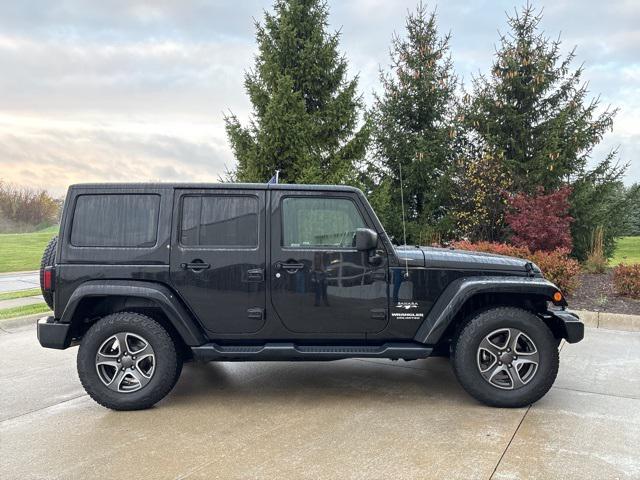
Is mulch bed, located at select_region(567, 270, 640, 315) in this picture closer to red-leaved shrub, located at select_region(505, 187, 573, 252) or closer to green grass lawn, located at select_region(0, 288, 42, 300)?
red-leaved shrub, located at select_region(505, 187, 573, 252)

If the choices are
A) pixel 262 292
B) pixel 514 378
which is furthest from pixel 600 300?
pixel 262 292

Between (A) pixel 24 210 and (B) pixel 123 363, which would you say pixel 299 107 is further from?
(A) pixel 24 210

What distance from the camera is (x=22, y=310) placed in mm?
7789

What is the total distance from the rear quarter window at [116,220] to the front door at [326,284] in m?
1.04

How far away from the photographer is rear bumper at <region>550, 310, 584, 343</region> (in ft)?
13.1

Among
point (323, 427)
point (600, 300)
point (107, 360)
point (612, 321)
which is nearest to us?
point (323, 427)

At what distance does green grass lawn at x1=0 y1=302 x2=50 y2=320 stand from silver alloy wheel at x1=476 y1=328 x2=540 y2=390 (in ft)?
22.3

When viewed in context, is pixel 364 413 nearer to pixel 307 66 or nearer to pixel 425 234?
pixel 425 234

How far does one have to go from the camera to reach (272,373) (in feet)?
16.1

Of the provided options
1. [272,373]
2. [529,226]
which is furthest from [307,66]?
[272,373]

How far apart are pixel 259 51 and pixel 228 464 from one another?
1346cm

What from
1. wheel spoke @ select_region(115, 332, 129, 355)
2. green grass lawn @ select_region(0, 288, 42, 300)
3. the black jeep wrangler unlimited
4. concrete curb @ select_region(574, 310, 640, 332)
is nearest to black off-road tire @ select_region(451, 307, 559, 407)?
the black jeep wrangler unlimited

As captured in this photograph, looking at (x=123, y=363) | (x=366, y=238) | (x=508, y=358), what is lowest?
(x=123, y=363)

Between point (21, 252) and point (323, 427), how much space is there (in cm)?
2310
